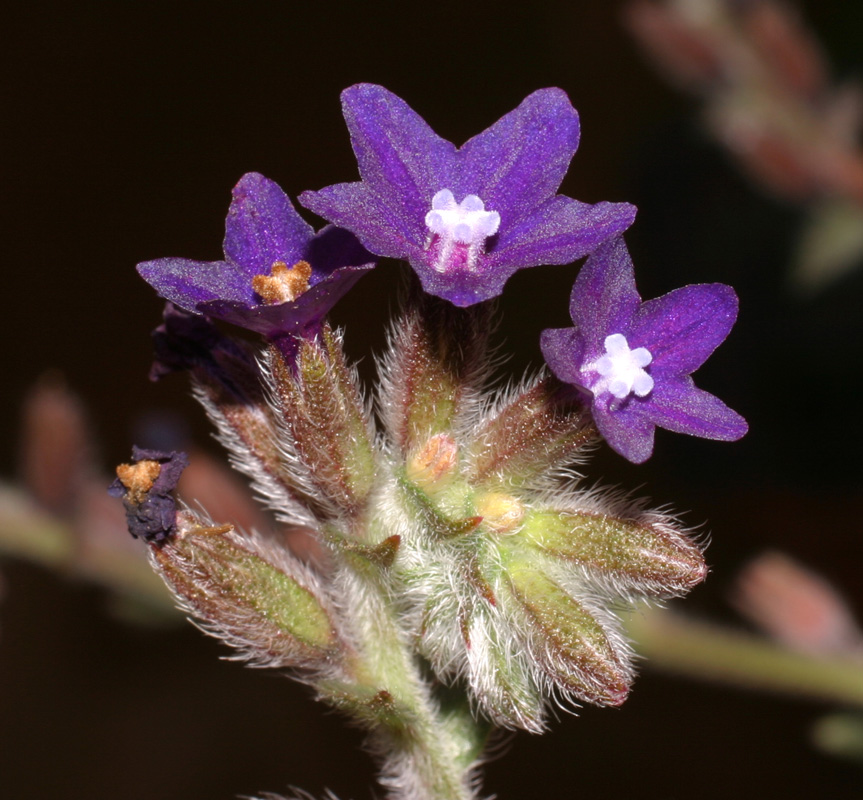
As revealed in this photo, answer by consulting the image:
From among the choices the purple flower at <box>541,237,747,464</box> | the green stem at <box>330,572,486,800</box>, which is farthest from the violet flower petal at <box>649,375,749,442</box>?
the green stem at <box>330,572,486,800</box>

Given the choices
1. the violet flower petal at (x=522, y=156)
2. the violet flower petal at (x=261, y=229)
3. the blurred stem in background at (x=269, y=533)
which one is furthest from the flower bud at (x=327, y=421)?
the blurred stem in background at (x=269, y=533)

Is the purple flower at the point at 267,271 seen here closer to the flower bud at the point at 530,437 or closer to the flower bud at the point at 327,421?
the flower bud at the point at 327,421

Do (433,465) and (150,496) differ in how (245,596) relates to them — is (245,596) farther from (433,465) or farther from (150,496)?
(433,465)

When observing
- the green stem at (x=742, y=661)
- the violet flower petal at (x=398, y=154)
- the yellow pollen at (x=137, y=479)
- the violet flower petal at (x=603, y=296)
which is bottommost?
the green stem at (x=742, y=661)

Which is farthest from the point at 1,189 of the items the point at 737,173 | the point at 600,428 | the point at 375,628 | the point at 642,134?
the point at 600,428

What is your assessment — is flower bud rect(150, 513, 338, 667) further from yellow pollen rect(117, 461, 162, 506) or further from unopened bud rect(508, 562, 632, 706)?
unopened bud rect(508, 562, 632, 706)

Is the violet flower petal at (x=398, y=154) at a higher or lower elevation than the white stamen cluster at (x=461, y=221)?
higher
